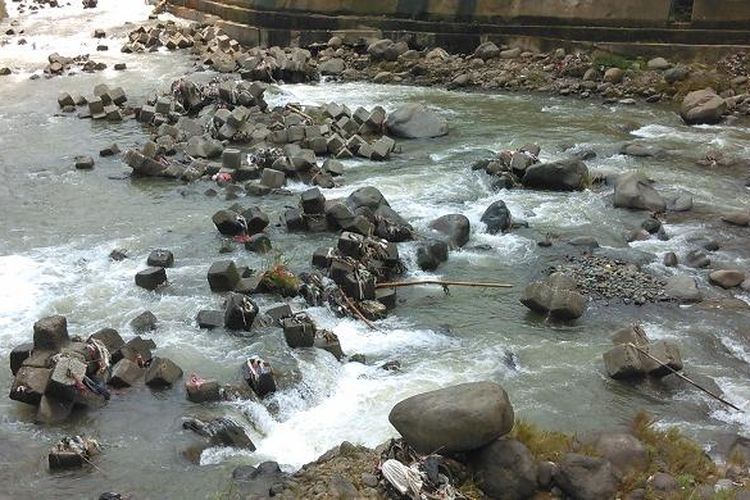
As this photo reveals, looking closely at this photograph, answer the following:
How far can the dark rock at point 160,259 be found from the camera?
37.2 feet

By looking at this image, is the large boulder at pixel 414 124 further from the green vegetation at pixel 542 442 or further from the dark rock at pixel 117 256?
the green vegetation at pixel 542 442

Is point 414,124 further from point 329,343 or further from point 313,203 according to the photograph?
point 329,343

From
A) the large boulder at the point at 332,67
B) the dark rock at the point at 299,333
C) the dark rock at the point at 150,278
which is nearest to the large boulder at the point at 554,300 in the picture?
the dark rock at the point at 299,333

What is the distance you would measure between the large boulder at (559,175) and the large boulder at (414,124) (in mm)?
3647

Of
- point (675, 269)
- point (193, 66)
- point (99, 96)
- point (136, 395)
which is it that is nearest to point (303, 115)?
point (99, 96)

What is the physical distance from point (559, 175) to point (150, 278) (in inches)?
293

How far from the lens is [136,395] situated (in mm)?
8531

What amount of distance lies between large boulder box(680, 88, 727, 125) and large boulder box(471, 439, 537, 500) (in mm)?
13609

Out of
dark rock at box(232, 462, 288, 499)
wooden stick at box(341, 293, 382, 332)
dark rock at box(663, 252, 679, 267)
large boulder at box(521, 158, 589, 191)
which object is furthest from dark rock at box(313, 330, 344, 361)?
large boulder at box(521, 158, 589, 191)

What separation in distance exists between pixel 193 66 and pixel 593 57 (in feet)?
39.2

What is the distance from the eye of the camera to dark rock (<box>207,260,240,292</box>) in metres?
10.5

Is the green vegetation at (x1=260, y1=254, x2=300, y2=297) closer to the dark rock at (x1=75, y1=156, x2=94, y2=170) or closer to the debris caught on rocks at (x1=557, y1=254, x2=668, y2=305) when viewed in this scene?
the debris caught on rocks at (x1=557, y1=254, x2=668, y2=305)

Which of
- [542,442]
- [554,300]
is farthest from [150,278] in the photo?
[542,442]

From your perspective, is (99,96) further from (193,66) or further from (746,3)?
(746,3)
